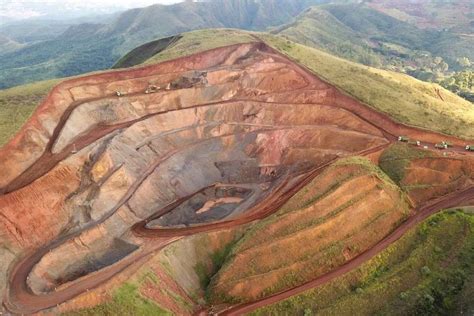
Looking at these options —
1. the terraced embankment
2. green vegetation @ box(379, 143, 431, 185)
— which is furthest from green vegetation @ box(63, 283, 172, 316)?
green vegetation @ box(379, 143, 431, 185)

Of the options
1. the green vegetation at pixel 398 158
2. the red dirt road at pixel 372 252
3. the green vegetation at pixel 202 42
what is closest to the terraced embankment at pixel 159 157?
the red dirt road at pixel 372 252

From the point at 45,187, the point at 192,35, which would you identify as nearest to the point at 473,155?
the point at 45,187

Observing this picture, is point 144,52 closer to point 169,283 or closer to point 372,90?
point 372,90

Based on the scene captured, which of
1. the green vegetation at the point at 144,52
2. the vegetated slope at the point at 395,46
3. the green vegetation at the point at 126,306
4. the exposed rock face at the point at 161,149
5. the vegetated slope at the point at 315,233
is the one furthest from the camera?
the vegetated slope at the point at 395,46

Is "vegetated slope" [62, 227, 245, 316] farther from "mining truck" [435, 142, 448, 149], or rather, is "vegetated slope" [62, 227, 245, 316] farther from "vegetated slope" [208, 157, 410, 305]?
"mining truck" [435, 142, 448, 149]

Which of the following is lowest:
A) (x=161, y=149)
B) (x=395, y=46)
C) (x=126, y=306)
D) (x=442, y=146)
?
(x=395, y=46)

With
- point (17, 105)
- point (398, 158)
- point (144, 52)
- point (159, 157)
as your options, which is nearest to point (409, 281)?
point (398, 158)

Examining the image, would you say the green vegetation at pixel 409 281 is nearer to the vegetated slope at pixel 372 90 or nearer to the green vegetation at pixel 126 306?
the green vegetation at pixel 126 306
